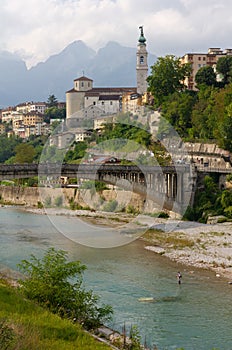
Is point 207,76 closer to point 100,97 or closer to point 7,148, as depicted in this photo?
point 100,97

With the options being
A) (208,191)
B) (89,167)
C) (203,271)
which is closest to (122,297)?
(203,271)

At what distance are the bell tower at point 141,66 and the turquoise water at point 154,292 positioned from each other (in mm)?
57975

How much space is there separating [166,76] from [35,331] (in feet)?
178

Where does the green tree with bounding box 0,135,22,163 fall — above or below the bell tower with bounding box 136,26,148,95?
below

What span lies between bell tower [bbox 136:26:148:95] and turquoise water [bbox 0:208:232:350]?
5798cm

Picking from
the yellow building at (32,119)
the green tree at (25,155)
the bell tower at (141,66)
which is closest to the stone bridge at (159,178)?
the green tree at (25,155)

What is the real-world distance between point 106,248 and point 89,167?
7.09 metres

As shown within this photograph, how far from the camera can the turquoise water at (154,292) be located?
20.3 metres

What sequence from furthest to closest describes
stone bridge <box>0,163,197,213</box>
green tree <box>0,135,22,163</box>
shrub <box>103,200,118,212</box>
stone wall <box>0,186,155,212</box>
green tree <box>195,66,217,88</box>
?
green tree <box>0,135,22,163</box>, green tree <box>195,66,217,88</box>, shrub <box>103,200,118,212</box>, stone wall <box>0,186,155,212</box>, stone bridge <box>0,163,197,213</box>

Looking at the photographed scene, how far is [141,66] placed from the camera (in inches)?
3767

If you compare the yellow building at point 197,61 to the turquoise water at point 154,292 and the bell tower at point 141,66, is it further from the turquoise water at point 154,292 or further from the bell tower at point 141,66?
the turquoise water at point 154,292

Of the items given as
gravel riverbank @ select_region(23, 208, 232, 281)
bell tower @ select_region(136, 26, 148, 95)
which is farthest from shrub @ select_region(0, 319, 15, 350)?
bell tower @ select_region(136, 26, 148, 95)

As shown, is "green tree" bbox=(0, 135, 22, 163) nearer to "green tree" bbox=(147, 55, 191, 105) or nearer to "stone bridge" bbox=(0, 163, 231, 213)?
"green tree" bbox=(147, 55, 191, 105)

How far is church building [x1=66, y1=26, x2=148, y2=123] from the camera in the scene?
94.4m
